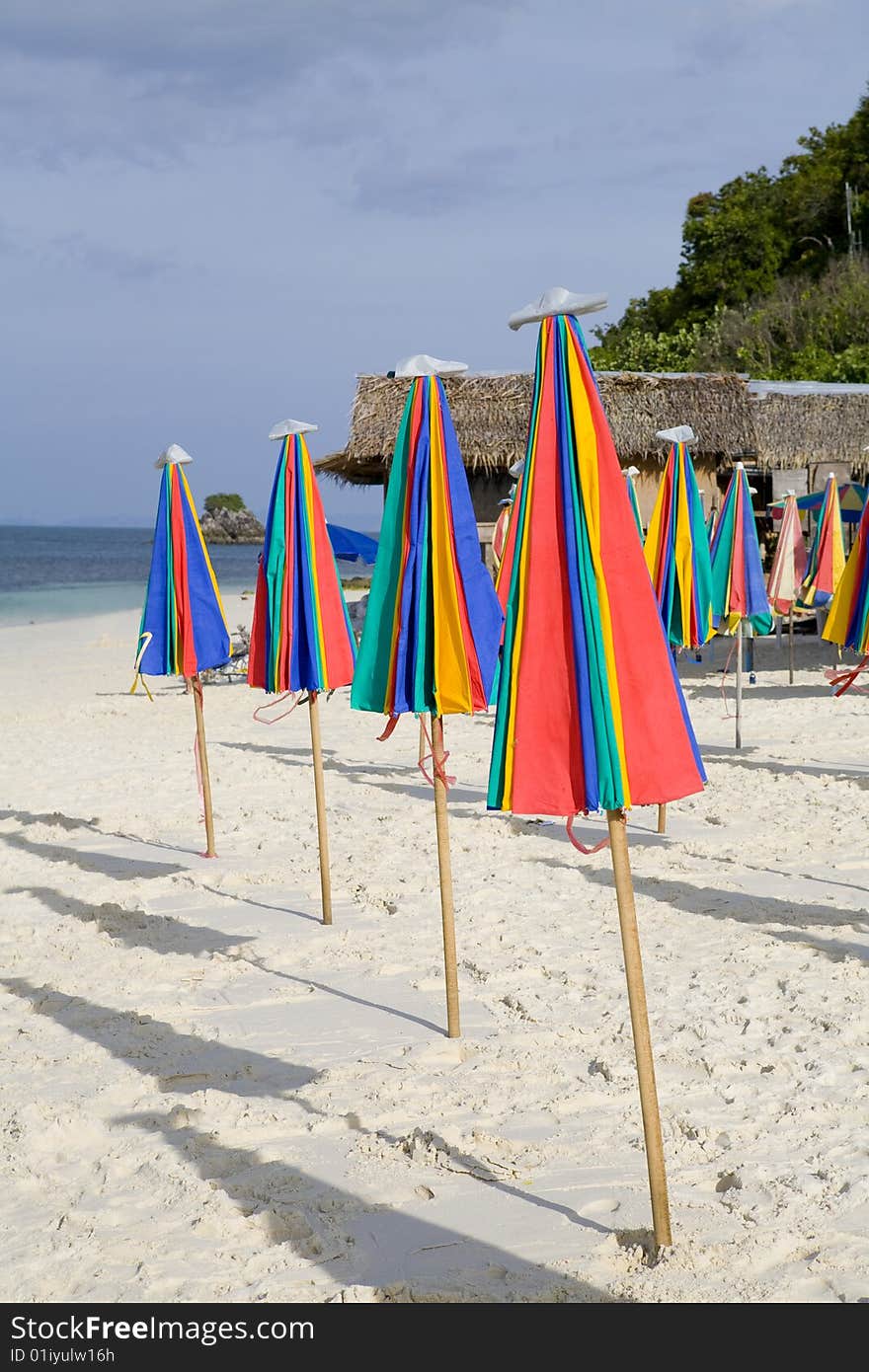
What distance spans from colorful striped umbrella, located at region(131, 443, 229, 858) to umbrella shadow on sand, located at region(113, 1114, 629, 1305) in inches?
129

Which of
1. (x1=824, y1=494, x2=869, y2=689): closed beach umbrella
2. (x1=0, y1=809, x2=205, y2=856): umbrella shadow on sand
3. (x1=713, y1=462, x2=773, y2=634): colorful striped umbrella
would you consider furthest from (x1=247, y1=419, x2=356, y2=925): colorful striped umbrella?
(x1=713, y1=462, x2=773, y2=634): colorful striped umbrella

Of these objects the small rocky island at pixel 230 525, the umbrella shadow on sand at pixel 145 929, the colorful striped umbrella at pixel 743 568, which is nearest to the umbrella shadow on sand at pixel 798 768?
the colorful striped umbrella at pixel 743 568

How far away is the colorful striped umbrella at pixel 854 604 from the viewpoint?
18.0ft

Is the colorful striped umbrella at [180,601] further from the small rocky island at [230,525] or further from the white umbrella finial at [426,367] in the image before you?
the small rocky island at [230,525]

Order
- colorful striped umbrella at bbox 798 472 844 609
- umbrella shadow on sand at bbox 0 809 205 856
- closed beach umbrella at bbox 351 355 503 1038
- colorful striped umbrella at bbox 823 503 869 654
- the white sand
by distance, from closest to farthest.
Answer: the white sand → closed beach umbrella at bbox 351 355 503 1038 → colorful striped umbrella at bbox 823 503 869 654 → umbrella shadow on sand at bbox 0 809 205 856 → colorful striped umbrella at bbox 798 472 844 609

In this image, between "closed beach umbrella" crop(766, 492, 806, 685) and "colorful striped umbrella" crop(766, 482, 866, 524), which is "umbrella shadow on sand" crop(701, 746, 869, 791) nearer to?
"closed beach umbrella" crop(766, 492, 806, 685)

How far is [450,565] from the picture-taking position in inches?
149

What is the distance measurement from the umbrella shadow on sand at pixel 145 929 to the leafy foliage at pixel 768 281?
23.9 meters

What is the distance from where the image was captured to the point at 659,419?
690 inches

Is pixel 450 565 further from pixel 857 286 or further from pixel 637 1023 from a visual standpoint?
pixel 857 286

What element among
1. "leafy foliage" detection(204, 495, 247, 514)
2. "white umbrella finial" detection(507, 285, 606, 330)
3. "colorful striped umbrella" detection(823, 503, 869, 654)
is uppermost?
"leafy foliage" detection(204, 495, 247, 514)

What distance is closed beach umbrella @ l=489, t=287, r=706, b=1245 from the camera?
263 cm

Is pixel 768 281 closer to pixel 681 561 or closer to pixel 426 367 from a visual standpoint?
pixel 681 561

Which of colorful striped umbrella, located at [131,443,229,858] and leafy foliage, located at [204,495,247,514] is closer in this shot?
colorful striped umbrella, located at [131,443,229,858]
